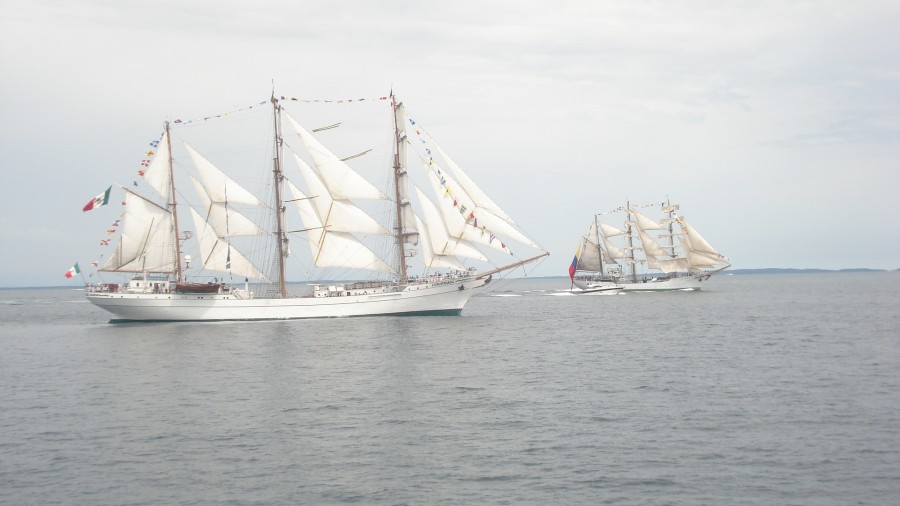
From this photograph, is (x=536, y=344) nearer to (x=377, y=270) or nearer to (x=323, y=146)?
(x=377, y=270)

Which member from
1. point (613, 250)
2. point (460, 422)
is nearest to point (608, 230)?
point (613, 250)

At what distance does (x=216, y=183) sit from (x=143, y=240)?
8481 mm

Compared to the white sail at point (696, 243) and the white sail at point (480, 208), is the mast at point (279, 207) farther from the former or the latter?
the white sail at point (696, 243)

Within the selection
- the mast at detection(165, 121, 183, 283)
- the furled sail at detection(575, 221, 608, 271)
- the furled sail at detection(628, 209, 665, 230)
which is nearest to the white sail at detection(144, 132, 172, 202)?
the mast at detection(165, 121, 183, 283)

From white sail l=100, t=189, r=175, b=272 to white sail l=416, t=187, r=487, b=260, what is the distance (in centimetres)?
2447

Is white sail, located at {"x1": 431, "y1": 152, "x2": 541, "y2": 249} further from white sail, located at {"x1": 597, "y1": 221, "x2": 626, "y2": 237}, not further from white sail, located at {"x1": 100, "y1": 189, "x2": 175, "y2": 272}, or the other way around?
white sail, located at {"x1": 597, "y1": 221, "x2": 626, "y2": 237}

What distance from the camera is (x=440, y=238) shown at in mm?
66500

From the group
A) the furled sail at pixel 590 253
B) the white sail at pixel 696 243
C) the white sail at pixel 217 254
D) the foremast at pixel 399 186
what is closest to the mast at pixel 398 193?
the foremast at pixel 399 186

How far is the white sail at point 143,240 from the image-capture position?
225 feet

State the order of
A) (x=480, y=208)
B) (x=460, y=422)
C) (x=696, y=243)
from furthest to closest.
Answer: (x=696, y=243) → (x=480, y=208) → (x=460, y=422)

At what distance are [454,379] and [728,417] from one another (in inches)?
505

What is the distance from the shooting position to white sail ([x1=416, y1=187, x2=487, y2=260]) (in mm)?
65500

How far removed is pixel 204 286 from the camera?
67.2m

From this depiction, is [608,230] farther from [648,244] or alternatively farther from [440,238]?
[440,238]
